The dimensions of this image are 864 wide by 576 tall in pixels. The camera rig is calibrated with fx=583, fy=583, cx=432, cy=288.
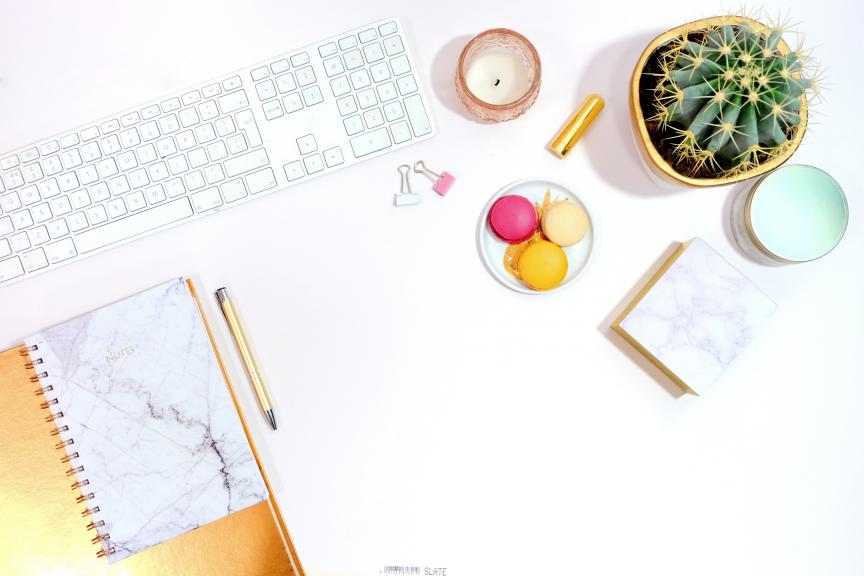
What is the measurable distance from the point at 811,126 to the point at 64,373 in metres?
1.04

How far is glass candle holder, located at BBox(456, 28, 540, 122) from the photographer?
0.75 m

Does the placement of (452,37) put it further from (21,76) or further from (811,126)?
(21,76)

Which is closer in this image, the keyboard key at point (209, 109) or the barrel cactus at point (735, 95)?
the barrel cactus at point (735, 95)

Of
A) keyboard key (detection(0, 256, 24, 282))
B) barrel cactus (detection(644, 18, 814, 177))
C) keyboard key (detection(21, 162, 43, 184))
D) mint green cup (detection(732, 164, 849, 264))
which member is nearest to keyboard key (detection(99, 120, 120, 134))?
keyboard key (detection(21, 162, 43, 184))

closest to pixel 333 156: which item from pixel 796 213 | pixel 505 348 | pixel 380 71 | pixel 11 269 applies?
pixel 380 71

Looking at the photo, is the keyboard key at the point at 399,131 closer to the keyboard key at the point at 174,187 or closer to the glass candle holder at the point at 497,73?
the glass candle holder at the point at 497,73

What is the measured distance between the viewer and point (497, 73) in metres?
0.78

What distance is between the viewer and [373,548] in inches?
31.5

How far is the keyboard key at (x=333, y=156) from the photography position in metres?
0.78

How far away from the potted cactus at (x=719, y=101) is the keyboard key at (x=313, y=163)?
0.40m

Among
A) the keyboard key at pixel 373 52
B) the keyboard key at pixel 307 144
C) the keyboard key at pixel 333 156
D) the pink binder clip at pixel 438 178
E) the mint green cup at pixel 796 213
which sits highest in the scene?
the keyboard key at pixel 373 52

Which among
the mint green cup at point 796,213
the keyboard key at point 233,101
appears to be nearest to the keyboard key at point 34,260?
the keyboard key at point 233,101

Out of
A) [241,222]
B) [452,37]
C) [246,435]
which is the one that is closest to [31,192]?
[241,222]

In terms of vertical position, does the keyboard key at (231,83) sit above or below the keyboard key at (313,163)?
above
